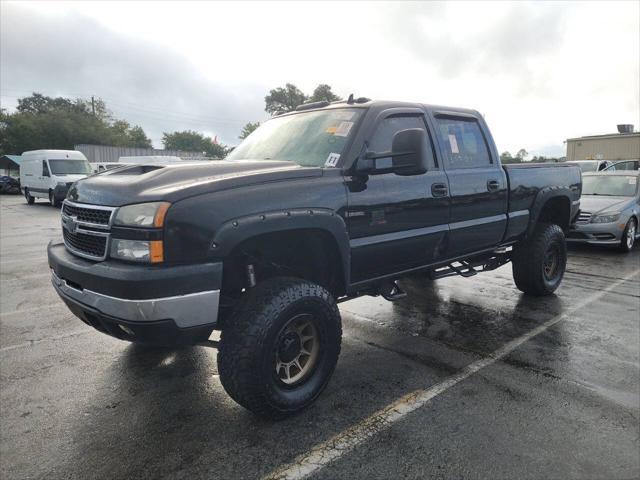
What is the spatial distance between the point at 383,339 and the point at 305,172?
1.97 metres

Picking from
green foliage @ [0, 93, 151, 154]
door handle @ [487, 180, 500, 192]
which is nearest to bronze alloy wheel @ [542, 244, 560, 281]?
door handle @ [487, 180, 500, 192]

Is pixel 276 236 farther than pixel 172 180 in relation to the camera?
Yes

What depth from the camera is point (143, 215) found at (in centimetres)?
240

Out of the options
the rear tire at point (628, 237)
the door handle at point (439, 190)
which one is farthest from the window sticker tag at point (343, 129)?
the rear tire at point (628, 237)

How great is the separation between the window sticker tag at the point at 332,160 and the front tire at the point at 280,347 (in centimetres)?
87

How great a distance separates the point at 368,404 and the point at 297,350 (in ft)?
2.01

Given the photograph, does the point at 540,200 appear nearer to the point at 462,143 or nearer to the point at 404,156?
the point at 462,143

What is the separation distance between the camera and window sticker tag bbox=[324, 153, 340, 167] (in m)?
3.20

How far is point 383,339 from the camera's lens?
Result: 13.9 ft

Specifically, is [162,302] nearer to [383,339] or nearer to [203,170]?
[203,170]

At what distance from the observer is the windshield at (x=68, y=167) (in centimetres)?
1878

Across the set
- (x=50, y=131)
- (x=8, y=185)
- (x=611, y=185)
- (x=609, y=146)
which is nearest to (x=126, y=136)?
(x=50, y=131)

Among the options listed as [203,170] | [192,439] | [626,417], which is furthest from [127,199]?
[626,417]

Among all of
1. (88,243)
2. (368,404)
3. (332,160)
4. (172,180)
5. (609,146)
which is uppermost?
(609,146)
